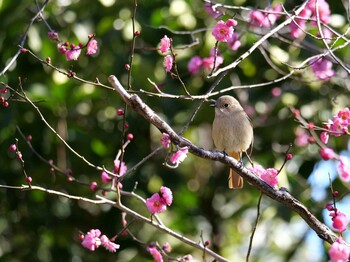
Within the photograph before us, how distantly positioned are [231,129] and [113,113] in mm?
1275

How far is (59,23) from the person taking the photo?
6.11 meters

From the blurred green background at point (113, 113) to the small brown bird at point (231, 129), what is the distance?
1.25ft

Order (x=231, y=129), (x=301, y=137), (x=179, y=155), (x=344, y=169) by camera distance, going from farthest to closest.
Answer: (x=301, y=137)
(x=231, y=129)
(x=344, y=169)
(x=179, y=155)

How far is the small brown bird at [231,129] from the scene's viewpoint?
219 inches

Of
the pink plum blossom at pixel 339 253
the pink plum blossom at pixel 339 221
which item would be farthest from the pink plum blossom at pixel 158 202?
the pink plum blossom at pixel 339 253

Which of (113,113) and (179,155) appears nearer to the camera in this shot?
(179,155)

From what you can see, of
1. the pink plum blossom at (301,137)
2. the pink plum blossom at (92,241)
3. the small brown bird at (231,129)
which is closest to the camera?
the pink plum blossom at (92,241)

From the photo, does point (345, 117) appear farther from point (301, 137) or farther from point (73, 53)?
point (301, 137)

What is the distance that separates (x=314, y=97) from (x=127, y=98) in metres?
3.10

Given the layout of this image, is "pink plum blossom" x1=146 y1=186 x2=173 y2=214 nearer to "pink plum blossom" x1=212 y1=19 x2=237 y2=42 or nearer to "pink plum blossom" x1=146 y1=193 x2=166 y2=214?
"pink plum blossom" x1=146 y1=193 x2=166 y2=214

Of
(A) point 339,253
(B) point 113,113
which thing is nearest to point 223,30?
(A) point 339,253

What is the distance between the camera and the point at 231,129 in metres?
5.54

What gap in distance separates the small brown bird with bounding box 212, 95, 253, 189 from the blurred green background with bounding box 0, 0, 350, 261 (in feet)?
1.25

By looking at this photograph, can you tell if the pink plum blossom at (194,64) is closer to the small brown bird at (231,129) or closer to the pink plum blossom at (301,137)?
the small brown bird at (231,129)
